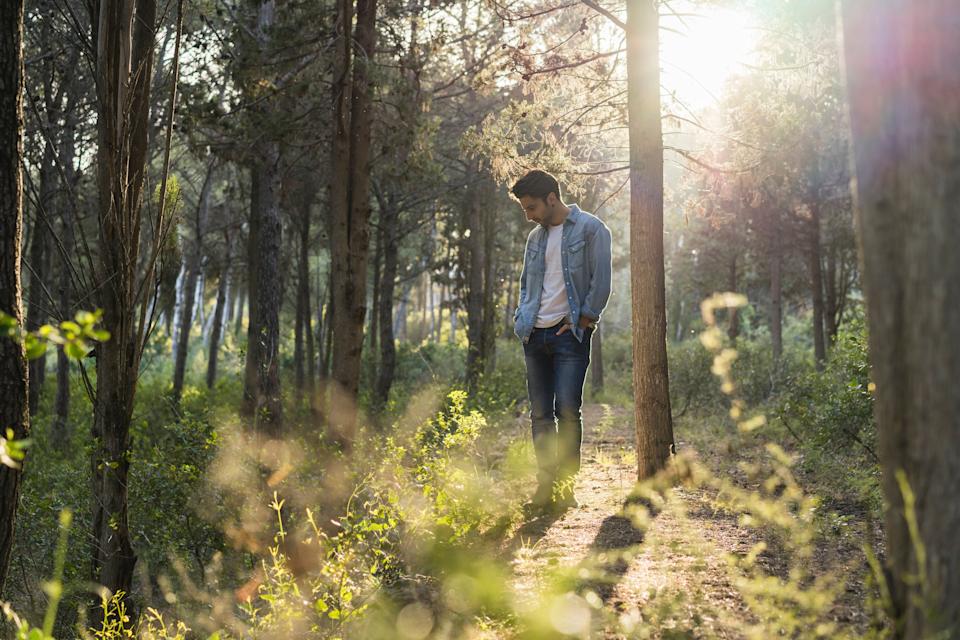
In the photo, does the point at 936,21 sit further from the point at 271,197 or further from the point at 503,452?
the point at 271,197

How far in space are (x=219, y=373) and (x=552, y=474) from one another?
103ft

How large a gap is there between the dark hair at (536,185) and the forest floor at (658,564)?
218 centimetres

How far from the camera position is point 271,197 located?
12.3 meters

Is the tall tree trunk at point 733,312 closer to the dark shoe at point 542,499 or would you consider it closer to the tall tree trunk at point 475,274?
the tall tree trunk at point 475,274

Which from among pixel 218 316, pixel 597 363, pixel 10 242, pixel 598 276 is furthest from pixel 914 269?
pixel 218 316

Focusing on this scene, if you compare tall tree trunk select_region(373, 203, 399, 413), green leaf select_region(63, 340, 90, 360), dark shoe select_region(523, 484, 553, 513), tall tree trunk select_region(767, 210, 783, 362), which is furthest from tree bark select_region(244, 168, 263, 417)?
tall tree trunk select_region(767, 210, 783, 362)

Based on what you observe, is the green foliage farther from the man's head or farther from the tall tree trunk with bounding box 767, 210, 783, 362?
the tall tree trunk with bounding box 767, 210, 783, 362

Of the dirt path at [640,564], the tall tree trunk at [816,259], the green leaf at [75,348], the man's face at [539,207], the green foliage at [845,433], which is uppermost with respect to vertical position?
the tall tree trunk at [816,259]

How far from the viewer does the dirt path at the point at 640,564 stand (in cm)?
306

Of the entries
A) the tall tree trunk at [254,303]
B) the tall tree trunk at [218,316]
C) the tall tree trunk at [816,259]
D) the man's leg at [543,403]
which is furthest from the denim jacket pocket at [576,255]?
the tall tree trunk at [218,316]

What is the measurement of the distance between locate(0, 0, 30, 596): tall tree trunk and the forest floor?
216cm

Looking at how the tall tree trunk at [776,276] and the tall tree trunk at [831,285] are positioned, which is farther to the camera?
the tall tree trunk at [831,285]

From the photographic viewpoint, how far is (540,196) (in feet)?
17.5

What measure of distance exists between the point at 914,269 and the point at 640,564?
2.61 meters
